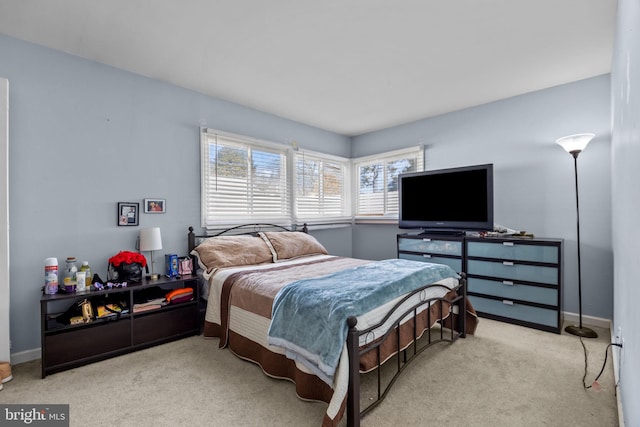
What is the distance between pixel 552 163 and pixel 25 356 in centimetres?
556

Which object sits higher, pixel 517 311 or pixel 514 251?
pixel 514 251

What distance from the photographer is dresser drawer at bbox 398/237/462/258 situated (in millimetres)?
3783

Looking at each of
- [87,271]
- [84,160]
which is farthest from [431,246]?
[84,160]

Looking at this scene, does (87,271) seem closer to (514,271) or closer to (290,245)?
(290,245)

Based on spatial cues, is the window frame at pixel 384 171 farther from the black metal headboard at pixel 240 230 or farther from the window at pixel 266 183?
the black metal headboard at pixel 240 230

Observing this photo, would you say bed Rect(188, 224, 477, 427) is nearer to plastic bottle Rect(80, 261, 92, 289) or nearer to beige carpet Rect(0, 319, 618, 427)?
beige carpet Rect(0, 319, 618, 427)

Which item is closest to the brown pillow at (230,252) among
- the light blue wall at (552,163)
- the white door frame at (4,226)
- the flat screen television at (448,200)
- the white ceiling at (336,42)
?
the white door frame at (4,226)

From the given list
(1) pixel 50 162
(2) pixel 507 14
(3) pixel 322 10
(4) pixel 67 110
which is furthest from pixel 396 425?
(4) pixel 67 110

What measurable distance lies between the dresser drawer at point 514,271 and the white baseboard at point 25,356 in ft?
14.4

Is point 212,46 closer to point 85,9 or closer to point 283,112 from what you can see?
point 85,9

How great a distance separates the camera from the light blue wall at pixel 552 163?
127 inches

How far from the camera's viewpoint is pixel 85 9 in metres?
2.19

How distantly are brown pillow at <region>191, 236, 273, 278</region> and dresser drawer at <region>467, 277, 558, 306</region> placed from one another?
2474 millimetres

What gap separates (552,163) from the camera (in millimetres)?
3506
